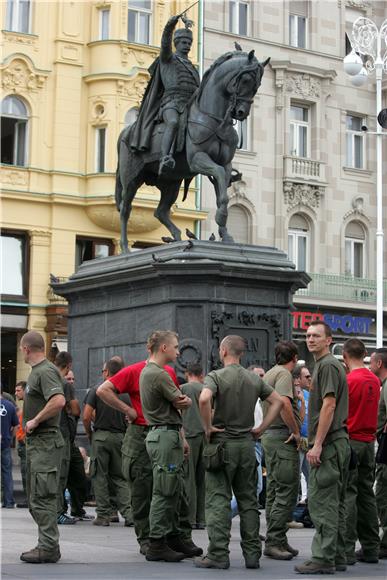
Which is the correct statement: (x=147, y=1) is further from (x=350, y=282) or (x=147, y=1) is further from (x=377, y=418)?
(x=377, y=418)

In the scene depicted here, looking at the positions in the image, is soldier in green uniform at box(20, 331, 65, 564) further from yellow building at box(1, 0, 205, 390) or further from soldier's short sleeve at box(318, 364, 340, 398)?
yellow building at box(1, 0, 205, 390)

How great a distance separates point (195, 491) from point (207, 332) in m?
2.98

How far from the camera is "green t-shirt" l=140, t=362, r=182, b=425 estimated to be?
422 inches

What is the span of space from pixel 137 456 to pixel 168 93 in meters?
7.96

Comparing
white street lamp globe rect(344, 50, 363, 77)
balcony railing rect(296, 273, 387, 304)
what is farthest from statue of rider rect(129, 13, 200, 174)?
balcony railing rect(296, 273, 387, 304)

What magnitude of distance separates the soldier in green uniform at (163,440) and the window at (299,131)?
32.9 meters

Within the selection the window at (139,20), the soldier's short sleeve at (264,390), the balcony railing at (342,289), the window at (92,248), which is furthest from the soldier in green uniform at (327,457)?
the balcony railing at (342,289)

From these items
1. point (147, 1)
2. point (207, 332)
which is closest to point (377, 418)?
point (207, 332)

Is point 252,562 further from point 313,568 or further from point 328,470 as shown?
point 328,470

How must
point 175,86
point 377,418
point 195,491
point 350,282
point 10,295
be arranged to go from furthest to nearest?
point 350,282
point 10,295
point 175,86
point 195,491
point 377,418

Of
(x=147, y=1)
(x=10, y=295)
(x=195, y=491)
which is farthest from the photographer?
(x=147, y=1)

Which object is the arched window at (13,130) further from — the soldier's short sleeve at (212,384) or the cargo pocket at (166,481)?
the soldier's short sleeve at (212,384)

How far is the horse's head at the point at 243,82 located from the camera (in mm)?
16891

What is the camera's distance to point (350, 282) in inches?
1711
